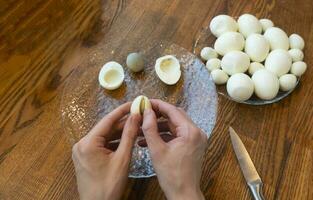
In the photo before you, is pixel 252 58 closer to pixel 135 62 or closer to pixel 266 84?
pixel 266 84

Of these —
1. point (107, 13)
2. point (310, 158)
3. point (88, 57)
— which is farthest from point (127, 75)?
point (310, 158)

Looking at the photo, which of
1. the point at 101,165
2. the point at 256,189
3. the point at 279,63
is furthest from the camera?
the point at 279,63

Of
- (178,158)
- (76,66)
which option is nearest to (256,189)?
(178,158)

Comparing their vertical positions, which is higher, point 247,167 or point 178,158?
point 178,158

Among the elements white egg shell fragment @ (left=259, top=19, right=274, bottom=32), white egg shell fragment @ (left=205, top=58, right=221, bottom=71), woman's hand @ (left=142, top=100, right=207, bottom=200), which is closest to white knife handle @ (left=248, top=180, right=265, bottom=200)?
woman's hand @ (left=142, top=100, right=207, bottom=200)

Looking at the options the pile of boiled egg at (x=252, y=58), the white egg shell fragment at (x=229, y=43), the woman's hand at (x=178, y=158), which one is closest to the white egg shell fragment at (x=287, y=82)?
the pile of boiled egg at (x=252, y=58)

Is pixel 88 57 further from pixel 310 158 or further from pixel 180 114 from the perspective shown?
pixel 310 158

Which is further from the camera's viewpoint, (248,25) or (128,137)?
(248,25)

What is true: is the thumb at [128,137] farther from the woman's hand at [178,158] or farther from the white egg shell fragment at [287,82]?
the white egg shell fragment at [287,82]
